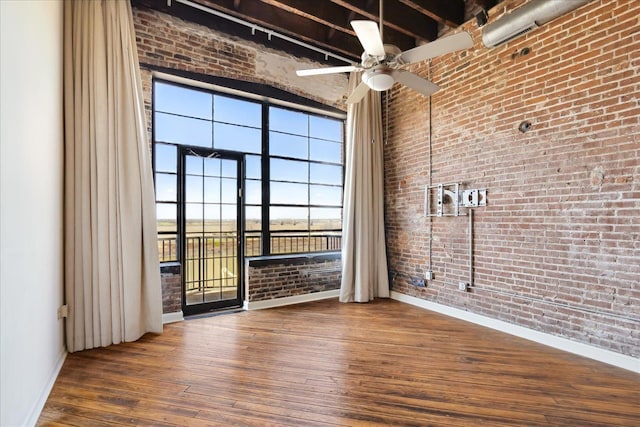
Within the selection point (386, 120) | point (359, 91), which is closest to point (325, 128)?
point (386, 120)

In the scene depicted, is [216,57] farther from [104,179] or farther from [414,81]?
[414,81]

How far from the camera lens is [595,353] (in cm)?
268

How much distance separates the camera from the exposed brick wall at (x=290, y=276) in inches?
165

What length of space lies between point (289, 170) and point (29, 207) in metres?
3.06

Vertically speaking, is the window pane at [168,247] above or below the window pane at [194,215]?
below

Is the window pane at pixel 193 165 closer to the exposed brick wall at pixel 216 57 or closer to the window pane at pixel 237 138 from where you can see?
the window pane at pixel 237 138

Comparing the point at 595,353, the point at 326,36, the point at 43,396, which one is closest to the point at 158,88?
the point at 326,36

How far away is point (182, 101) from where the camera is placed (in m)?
3.83

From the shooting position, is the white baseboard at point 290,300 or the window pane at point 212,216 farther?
the white baseboard at point 290,300

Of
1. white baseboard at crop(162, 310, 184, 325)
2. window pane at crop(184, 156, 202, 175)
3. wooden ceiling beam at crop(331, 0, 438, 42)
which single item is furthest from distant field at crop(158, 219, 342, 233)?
wooden ceiling beam at crop(331, 0, 438, 42)

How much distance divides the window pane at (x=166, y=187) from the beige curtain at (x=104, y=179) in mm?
449

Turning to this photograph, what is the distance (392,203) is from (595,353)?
2845mm

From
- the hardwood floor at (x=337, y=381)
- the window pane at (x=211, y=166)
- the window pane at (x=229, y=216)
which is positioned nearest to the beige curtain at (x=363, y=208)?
the hardwood floor at (x=337, y=381)

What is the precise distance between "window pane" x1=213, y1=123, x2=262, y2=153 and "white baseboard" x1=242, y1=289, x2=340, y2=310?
2071 mm
